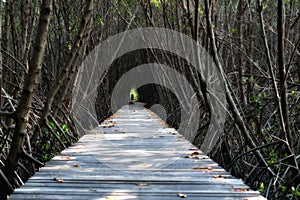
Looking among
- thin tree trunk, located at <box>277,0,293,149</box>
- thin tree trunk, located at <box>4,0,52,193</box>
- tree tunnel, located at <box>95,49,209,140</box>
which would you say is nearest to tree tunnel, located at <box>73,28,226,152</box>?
tree tunnel, located at <box>95,49,209,140</box>

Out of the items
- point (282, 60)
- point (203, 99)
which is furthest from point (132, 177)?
point (203, 99)

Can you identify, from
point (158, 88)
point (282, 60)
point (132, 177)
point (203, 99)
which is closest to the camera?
point (132, 177)

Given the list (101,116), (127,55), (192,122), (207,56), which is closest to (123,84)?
(127,55)

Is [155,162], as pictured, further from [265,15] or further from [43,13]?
[265,15]

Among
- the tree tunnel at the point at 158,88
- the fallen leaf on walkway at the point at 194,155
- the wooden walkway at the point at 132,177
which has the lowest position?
the fallen leaf on walkway at the point at 194,155

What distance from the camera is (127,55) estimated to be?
14.7m

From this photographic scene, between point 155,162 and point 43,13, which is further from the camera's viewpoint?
point 155,162

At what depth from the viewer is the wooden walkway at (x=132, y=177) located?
6.53 ft

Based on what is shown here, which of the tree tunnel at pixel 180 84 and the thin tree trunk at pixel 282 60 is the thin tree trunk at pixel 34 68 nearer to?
the thin tree trunk at pixel 282 60

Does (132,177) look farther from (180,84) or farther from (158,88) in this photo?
(158,88)

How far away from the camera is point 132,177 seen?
7.84 ft

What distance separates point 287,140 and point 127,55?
12.2 meters

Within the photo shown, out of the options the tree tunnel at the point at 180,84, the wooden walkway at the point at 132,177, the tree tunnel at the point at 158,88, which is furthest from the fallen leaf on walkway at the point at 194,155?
the tree tunnel at the point at 158,88

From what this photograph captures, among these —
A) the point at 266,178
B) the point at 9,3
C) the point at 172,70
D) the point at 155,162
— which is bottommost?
the point at 266,178
